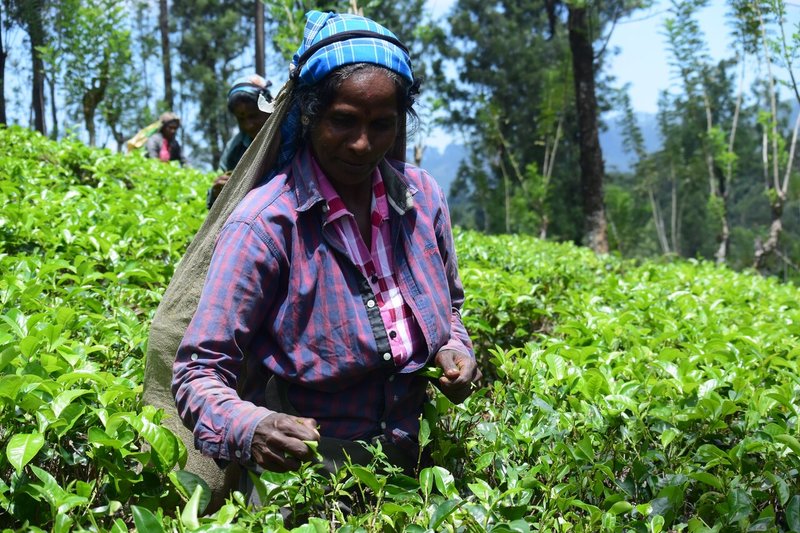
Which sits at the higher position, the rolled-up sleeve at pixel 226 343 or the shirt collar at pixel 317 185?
the shirt collar at pixel 317 185

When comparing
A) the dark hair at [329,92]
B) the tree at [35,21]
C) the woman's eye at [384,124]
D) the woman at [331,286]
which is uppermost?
the tree at [35,21]

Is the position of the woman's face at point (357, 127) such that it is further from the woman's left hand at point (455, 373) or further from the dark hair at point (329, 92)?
the woman's left hand at point (455, 373)

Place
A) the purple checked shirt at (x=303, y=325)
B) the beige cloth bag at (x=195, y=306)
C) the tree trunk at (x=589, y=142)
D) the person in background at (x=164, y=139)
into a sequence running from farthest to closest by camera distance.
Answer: the tree trunk at (x=589, y=142), the person in background at (x=164, y=139), the beige cloth bag at (x=195, y=306), the purple checked shirt at (x=303, y=325)

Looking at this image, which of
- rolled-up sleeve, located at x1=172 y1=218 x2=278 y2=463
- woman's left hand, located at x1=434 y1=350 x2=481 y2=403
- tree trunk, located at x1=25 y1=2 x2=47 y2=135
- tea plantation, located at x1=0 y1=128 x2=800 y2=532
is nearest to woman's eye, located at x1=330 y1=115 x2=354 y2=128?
rolled-up sleeve, located at x1=172 y1=218 x2=278 y2=463

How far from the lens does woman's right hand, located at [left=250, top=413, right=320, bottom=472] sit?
4.59ft

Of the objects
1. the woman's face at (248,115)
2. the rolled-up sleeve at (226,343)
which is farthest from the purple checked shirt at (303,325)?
the woman's face at (248,115)

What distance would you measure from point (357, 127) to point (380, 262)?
344 millimetres

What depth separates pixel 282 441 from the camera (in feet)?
4.58

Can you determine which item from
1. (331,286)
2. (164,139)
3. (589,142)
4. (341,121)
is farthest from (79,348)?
(589,142)

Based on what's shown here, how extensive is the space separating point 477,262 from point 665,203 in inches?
2267

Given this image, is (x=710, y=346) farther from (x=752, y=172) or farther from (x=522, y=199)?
(x=752, y=172)

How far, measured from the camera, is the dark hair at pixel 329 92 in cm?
165

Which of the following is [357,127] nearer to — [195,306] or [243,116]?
[195,306]

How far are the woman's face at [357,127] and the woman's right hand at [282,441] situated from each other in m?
0.63
